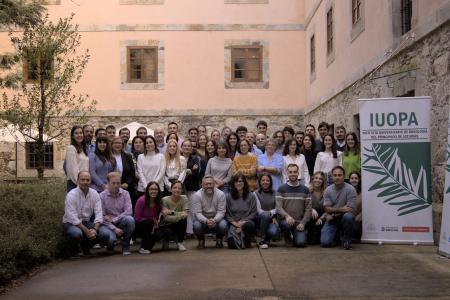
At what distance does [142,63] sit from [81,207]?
40.0 feet

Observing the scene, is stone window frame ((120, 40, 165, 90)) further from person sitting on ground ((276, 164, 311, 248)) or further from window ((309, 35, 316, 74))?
person sitting on ground ((276, 164, 311, 248))

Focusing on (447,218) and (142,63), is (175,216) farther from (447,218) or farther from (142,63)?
(142,63)

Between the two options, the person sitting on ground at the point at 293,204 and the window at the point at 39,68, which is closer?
the person sitting on ground at the point at 293,204

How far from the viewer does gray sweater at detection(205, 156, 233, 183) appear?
8578mm

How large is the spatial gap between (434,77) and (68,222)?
5.53 meters

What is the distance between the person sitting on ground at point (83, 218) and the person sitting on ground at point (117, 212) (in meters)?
0.14

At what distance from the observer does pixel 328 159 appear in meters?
8.59

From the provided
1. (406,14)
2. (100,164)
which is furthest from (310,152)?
(100,164)

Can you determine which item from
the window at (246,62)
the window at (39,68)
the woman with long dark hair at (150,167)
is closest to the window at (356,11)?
the woman with long dark hair at (150,167)

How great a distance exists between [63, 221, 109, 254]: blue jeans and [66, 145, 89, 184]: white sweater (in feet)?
2.48

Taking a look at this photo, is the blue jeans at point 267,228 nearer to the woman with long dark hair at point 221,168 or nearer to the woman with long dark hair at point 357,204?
the woman with long dark hair at point 221,168

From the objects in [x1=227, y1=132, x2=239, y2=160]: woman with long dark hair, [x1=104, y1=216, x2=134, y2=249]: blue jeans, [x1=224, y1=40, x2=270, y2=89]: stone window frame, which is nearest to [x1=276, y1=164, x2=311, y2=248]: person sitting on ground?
[x1=227, y1=132, x2=239, y2=160]: woman with long dark hair

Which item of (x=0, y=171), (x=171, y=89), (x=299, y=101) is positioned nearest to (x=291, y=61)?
(x=299, y=101)

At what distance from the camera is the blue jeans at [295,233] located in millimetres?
7793
